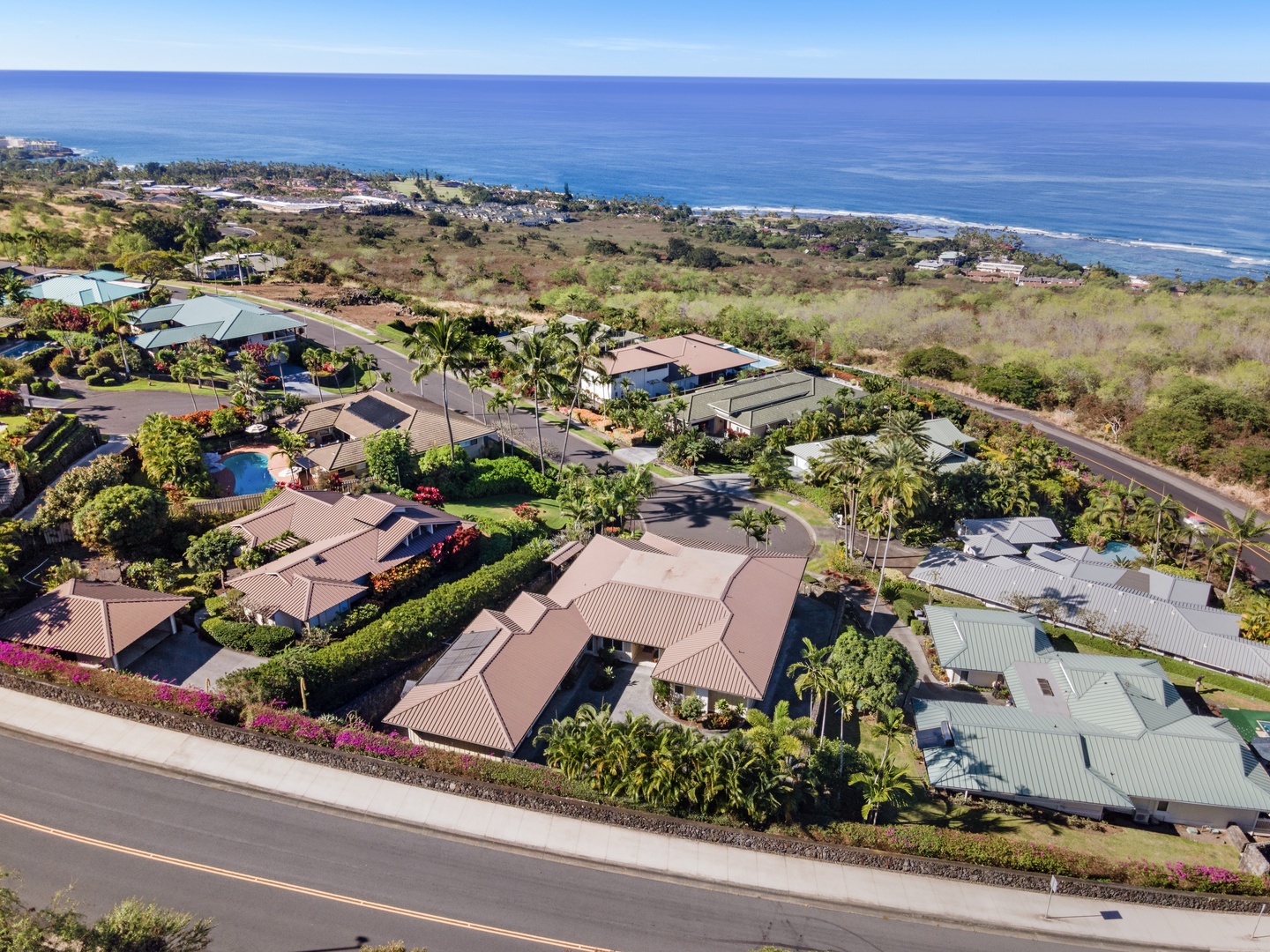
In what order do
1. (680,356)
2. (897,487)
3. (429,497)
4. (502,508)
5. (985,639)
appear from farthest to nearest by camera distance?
(680,356)
(502,508)
(429,497)
(897,487)
(985,639)

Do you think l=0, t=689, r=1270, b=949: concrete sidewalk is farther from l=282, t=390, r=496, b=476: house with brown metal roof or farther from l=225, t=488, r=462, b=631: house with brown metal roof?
l=282, t=390, r=496, b=476: house with brown metal roof

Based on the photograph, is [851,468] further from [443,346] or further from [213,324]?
[213,324]

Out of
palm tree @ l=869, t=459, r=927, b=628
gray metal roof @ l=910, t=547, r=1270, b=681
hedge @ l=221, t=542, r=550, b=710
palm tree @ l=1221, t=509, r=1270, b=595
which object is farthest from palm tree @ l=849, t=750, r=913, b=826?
palm tree @ l=1221, t=509, r=1270, b=595

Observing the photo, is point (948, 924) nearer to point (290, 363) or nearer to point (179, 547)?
point (179, 547)

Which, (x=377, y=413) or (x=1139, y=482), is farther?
(x=1139, y=482)

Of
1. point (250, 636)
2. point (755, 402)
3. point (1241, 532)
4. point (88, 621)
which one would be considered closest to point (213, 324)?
point (88, 621)

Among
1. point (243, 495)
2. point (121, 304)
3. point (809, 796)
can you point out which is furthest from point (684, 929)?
point (121, 304)

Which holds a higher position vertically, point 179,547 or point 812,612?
point 179,547

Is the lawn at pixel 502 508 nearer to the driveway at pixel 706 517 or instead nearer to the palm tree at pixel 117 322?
the driveway at pixel 706 517
